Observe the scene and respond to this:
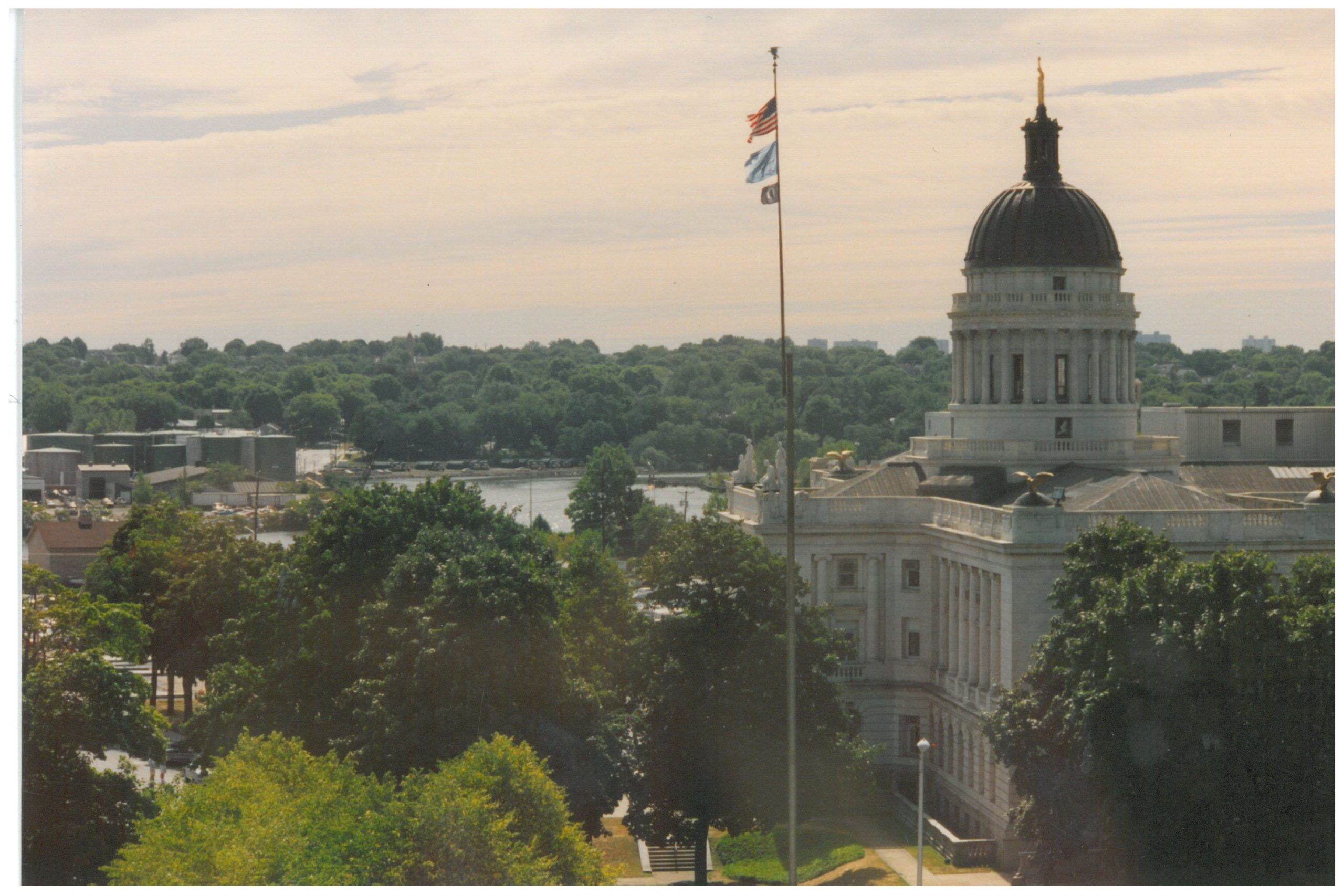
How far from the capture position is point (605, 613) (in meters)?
91.2

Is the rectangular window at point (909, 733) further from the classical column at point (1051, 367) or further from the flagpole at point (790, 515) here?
the flagpole at point (790, 515)

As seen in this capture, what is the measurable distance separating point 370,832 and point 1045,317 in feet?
166

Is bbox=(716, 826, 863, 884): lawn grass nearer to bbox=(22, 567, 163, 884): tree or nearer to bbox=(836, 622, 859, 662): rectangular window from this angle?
bbox=(836, 622, 859, 662): rectangular window

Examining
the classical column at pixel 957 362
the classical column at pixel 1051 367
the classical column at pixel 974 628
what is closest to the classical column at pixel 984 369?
the classical column at pixel 957 362

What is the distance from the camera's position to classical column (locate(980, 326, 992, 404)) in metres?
93.0

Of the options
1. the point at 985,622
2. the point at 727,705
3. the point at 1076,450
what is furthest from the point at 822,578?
the point at 727,705

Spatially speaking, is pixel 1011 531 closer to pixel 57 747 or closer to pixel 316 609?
pixel 316 609

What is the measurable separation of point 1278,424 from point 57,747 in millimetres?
62285

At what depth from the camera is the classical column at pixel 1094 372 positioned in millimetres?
92375

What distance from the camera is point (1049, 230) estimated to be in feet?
296

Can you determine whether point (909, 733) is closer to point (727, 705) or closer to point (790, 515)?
point (727, 705)

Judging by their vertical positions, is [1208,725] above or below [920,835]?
above

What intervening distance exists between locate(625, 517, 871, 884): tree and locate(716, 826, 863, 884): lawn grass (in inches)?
68.9

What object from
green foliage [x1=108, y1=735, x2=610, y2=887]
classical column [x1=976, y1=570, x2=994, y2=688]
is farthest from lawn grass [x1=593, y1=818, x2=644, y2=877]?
classical column [x1=976, y1=570, x2=994, y2=688]
